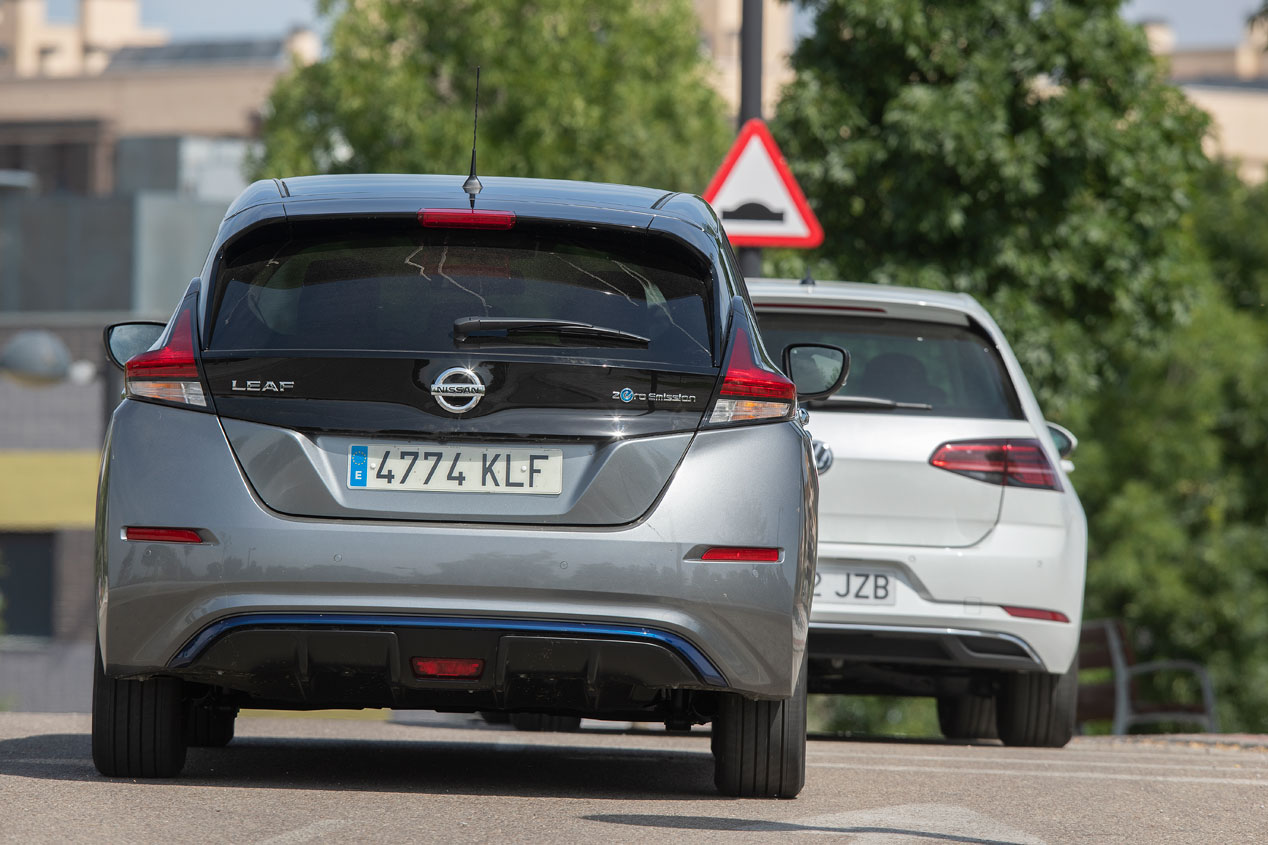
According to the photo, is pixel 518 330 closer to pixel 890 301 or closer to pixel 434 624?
pixel 434 624

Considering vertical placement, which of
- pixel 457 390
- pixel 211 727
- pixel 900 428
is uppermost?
pixel 457 390

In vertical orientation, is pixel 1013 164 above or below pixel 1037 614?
above

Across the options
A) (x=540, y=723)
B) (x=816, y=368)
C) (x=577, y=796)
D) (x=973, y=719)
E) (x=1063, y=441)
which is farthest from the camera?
(x=973, y=719)

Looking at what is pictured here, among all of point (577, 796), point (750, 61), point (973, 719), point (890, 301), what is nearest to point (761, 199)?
point (750, 61)

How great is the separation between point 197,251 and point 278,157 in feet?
26.9

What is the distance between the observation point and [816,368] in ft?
22.8

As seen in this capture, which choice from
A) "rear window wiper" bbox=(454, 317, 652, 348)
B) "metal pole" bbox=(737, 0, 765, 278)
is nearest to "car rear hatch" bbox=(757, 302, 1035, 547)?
"rear window wiper" bbox=(454, 317, 652, 348)

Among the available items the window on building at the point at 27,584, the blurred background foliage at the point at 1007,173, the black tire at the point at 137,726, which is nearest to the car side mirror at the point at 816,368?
the black tire at the point at 137,726

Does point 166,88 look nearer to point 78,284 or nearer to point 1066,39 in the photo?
point 78,284

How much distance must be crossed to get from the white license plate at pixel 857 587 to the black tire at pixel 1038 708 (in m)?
0.88

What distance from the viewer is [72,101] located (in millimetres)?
92500

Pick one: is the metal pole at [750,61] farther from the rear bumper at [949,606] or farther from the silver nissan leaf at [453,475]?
the silver nissan leaf at [453,475]

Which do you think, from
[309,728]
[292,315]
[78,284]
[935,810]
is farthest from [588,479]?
[78,284]

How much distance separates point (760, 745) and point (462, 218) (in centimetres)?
165
